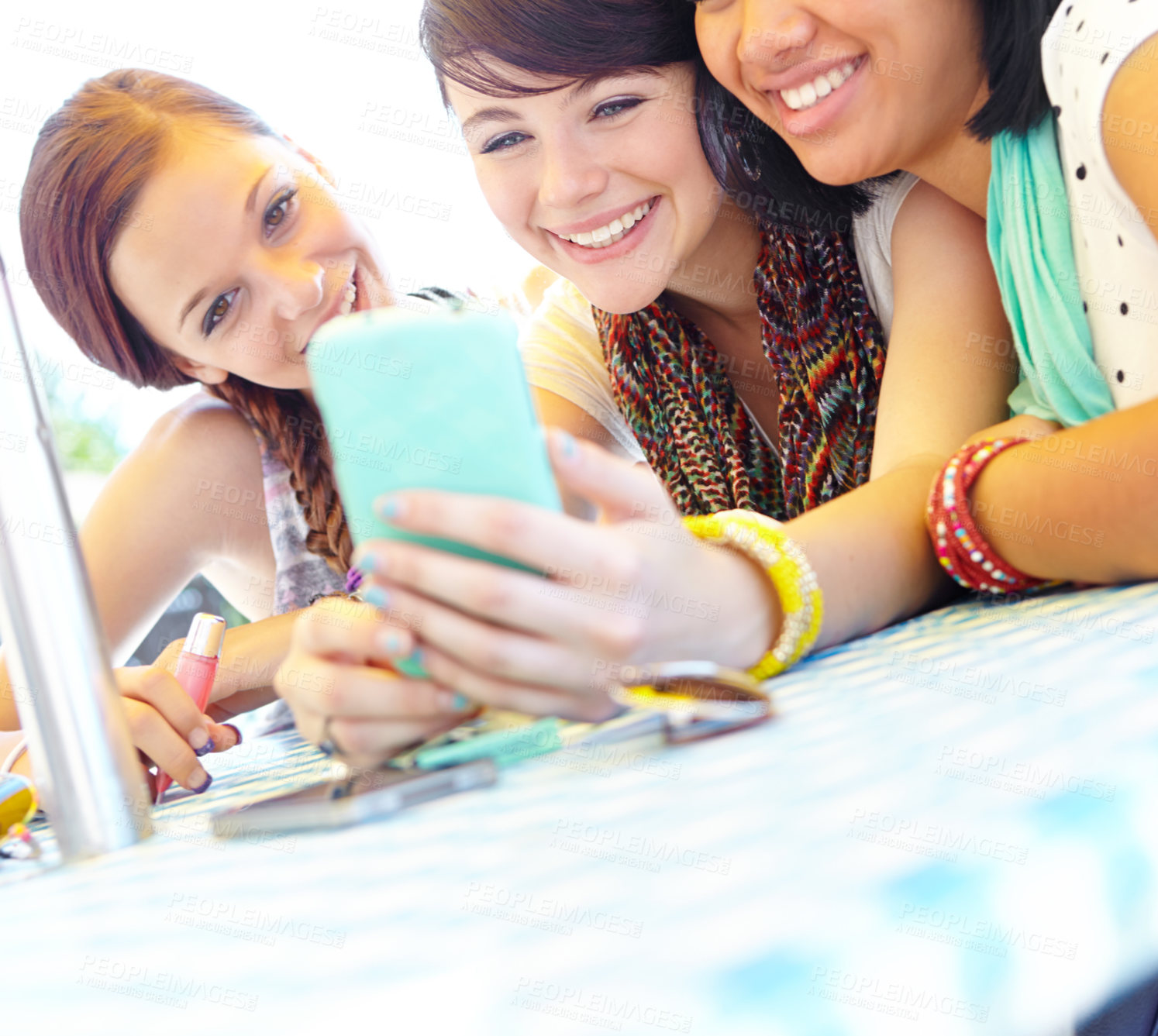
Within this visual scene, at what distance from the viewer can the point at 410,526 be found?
42 centimetres

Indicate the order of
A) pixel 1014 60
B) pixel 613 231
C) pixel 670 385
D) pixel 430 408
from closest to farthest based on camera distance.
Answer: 1. pixel 430 408
2. pixel 1014 60
3. pixel 613 231
4. pixel 670 385

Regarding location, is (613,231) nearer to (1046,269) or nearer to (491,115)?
(491,115)

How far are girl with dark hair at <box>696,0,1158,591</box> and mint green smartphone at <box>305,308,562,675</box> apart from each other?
414mm

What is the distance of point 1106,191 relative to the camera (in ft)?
2.45

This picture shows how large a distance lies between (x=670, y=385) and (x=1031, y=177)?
0.54 m

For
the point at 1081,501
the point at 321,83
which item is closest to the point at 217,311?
the point at 1081,501

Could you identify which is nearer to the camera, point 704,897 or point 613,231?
point 704,897

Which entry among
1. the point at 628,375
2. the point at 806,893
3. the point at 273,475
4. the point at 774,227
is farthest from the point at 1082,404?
the point at 273,475

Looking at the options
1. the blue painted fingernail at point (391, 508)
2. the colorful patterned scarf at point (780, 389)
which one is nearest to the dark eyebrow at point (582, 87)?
the colorful patterned scarf at point (780, 389)

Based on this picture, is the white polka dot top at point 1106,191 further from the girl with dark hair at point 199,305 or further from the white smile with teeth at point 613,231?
the girl with dark hair at point 199,305

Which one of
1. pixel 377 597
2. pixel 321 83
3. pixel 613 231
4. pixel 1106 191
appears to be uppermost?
pixel 321 83

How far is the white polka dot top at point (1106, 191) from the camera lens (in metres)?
0.67

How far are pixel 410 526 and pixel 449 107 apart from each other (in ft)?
3.01

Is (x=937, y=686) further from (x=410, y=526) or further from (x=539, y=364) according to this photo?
(x=539, y=364)
